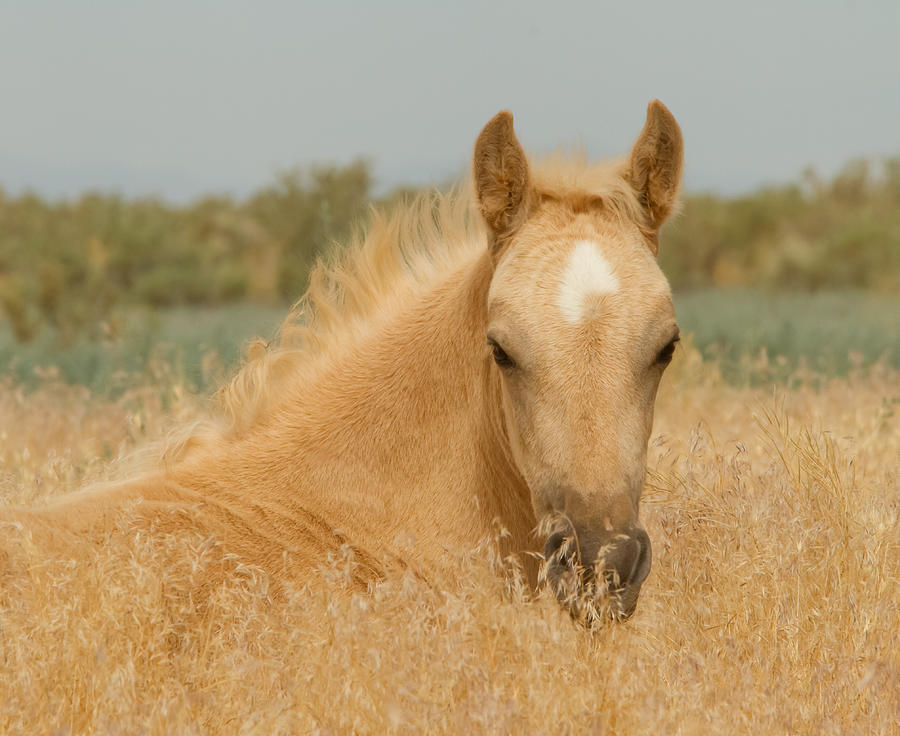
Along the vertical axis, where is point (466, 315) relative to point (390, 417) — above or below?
above

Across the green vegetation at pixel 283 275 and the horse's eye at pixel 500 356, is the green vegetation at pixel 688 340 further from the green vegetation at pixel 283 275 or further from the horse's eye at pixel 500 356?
the horse's eye at pixel 500 356

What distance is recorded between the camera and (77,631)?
127 inches

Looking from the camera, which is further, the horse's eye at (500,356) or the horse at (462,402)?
the horse's eye at (500,356)

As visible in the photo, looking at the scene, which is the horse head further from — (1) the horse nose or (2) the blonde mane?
(2) the blonde mane

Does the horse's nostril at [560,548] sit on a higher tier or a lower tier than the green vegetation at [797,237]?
higher

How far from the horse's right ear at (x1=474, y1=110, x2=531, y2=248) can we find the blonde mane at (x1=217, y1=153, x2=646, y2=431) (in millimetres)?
360

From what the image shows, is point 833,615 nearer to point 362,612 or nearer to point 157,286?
point 362,612

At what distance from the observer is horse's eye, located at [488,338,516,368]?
3588 millimetres

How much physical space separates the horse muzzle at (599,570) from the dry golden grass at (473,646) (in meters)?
0.08

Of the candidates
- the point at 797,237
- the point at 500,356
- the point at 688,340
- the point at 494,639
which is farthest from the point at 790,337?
the point at 797,237

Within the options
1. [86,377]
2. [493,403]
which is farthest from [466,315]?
[86,377]

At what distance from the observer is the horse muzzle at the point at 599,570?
323 cm

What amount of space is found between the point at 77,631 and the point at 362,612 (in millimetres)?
812

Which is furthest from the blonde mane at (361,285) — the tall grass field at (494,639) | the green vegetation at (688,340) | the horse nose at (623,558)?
the horse nose at (623,558)
